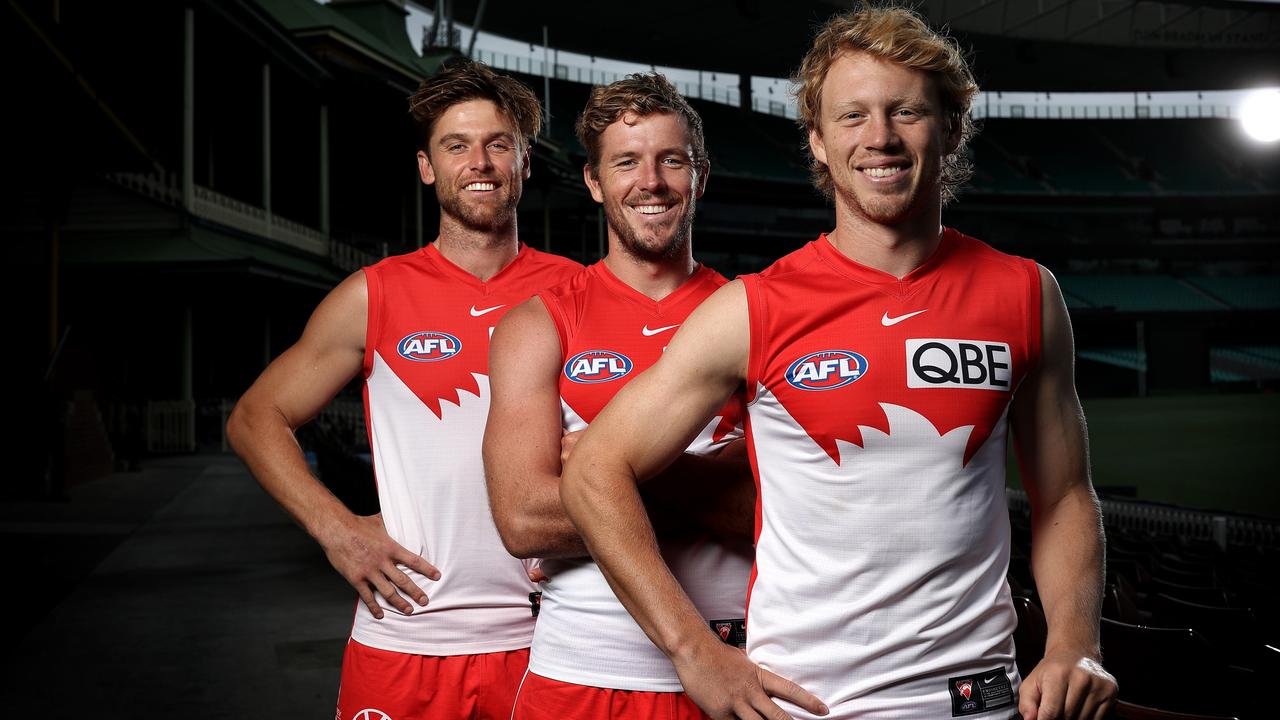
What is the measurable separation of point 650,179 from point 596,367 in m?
0.45

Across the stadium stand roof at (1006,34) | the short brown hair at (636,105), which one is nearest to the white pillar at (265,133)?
the short brown hair at (636,105)

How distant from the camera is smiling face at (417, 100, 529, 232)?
2.71 m

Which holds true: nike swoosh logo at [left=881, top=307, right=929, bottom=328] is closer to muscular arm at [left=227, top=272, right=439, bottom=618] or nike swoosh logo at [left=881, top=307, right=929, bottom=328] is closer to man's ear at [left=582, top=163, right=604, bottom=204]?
man's ear at [left=582, top=163, right=604, bottom=204]

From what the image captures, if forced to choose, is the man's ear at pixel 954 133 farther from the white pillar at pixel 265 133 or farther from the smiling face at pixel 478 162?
the white pillar at pixel 265 133

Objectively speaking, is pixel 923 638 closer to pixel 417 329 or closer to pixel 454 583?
pixel 454 583

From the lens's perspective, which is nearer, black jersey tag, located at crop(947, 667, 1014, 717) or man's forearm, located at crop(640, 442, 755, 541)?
black jersey tag, located at crop(947, 667, 1014, 717)

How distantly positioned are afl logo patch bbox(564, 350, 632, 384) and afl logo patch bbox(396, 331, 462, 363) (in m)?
0.57

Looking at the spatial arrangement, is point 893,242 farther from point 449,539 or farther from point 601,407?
point 449,539

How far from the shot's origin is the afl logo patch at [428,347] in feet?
8.72

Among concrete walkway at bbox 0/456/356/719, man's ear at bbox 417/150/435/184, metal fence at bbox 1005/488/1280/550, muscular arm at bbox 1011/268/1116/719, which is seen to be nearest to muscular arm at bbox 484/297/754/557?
muscular arm at bbox 1011/268/1116/719

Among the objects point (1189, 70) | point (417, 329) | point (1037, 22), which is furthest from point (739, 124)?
point (417, 329)

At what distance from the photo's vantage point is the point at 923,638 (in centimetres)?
164

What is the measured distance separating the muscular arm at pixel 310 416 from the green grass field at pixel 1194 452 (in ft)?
44.1

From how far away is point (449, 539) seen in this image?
254cm
